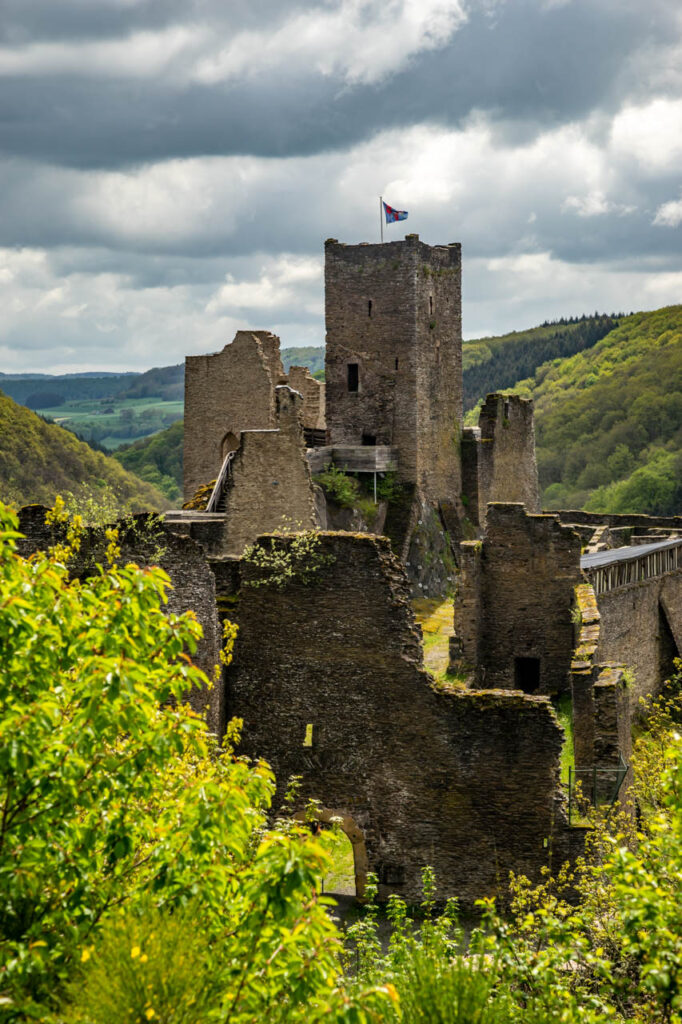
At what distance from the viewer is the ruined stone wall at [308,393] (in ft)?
130

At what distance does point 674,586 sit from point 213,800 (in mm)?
25251

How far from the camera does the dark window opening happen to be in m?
25.0

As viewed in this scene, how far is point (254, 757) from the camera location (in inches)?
642

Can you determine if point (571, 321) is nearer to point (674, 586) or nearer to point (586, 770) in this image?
point (674, 586)

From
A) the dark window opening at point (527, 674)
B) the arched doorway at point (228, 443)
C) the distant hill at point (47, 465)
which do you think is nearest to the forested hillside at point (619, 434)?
the distant hill at point (47, 465)

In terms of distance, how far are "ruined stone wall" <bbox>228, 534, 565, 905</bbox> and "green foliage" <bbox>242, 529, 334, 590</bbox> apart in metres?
0.06

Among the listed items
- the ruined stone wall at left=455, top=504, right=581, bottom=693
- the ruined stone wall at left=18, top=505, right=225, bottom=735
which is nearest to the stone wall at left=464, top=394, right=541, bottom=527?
the ruined stone wall at left=455, top=504, right=581, bottom=693

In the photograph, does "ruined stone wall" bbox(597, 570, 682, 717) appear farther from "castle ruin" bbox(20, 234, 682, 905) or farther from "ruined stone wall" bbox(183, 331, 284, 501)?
"ruined stone wall" bbox(183, 331, 284, 501)

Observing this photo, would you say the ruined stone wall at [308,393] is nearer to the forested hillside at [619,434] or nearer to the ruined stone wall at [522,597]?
the ruined stone wall at [522,597]

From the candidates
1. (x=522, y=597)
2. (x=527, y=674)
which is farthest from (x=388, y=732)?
(x=527, y=674)

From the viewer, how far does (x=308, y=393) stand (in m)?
41.2

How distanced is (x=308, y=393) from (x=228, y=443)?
7436 mm

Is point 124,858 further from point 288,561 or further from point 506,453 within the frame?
point 506,453

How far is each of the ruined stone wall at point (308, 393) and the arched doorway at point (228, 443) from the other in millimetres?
4873
